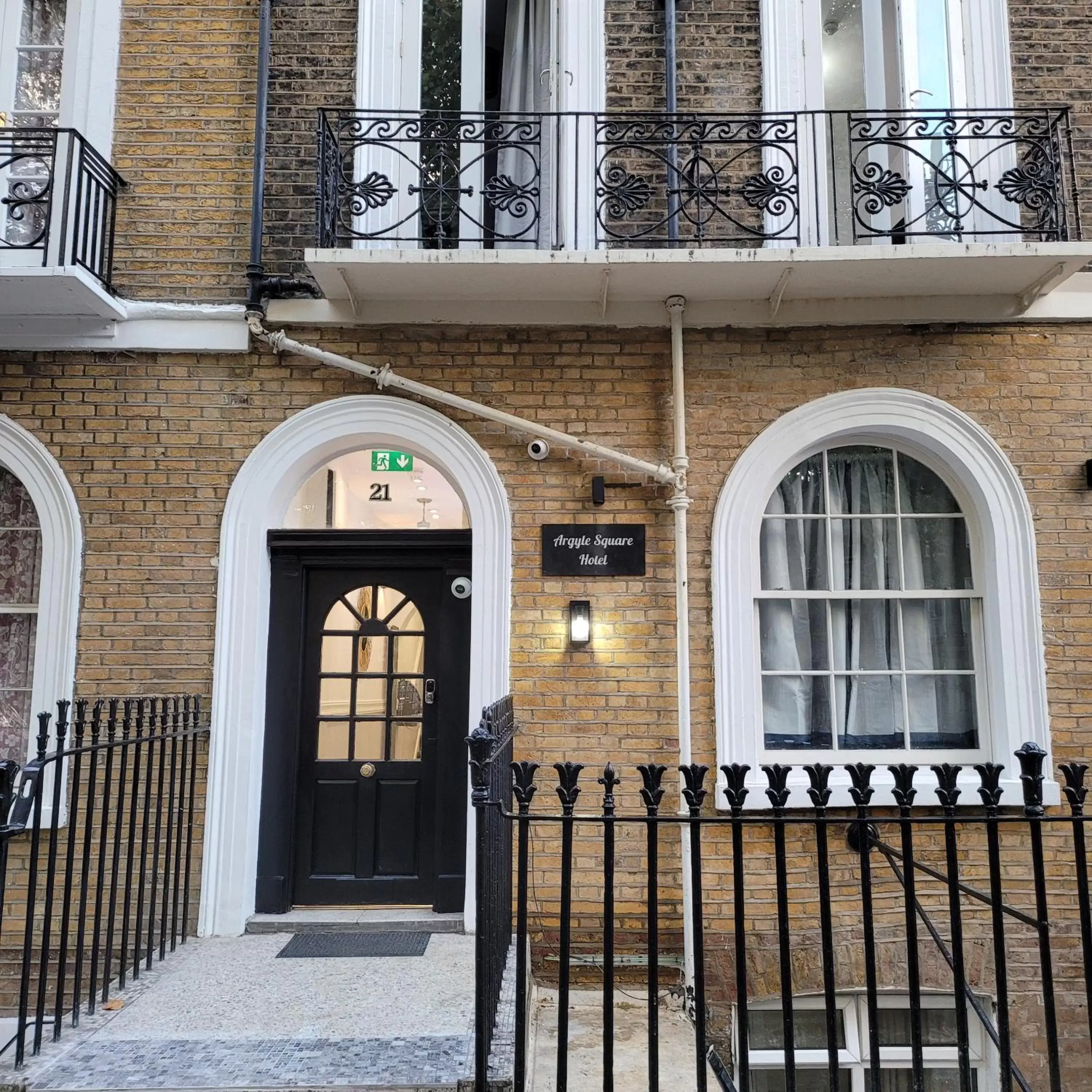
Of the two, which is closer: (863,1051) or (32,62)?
(863,1051)

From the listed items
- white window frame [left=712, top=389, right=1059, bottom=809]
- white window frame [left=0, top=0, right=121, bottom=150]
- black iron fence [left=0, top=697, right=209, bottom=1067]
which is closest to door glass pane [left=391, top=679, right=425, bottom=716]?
black iron fence [left=0, top=697, right=209, bottom=1067]

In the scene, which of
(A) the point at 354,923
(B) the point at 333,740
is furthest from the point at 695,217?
(A) the point at 354,923

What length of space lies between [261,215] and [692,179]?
2.87 metres

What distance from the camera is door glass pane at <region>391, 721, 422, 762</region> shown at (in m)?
5.95

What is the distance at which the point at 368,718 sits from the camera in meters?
5.99

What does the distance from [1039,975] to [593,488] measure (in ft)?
13.5

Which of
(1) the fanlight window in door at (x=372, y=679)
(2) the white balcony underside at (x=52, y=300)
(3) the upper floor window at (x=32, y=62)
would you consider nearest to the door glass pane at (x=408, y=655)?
(1) the fanlight window in door at (x=372, y=679)

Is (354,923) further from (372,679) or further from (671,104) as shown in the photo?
(671,104)

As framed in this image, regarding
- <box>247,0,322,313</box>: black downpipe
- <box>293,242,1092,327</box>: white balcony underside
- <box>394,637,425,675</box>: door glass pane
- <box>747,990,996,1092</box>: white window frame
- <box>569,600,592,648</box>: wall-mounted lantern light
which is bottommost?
<box>747,990,996,1092</box>: white window frame

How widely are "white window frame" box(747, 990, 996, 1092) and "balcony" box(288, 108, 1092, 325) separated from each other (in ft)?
14.1

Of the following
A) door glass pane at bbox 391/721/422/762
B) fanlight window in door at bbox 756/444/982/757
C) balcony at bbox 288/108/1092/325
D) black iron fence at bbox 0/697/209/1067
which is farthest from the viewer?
door glass pane at bbox 391/721/422/762

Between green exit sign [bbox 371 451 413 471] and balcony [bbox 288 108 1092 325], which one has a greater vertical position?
balcony [bbox 288 108 1092 325]

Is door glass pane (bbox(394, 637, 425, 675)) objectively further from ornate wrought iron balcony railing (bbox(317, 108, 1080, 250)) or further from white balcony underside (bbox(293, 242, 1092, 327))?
ornate wrought iron balcony railing (bbox(317, 108, 1080, 250))

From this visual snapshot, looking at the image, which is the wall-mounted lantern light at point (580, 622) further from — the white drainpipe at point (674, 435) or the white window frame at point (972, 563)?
the white window frame at point (972, 563)
